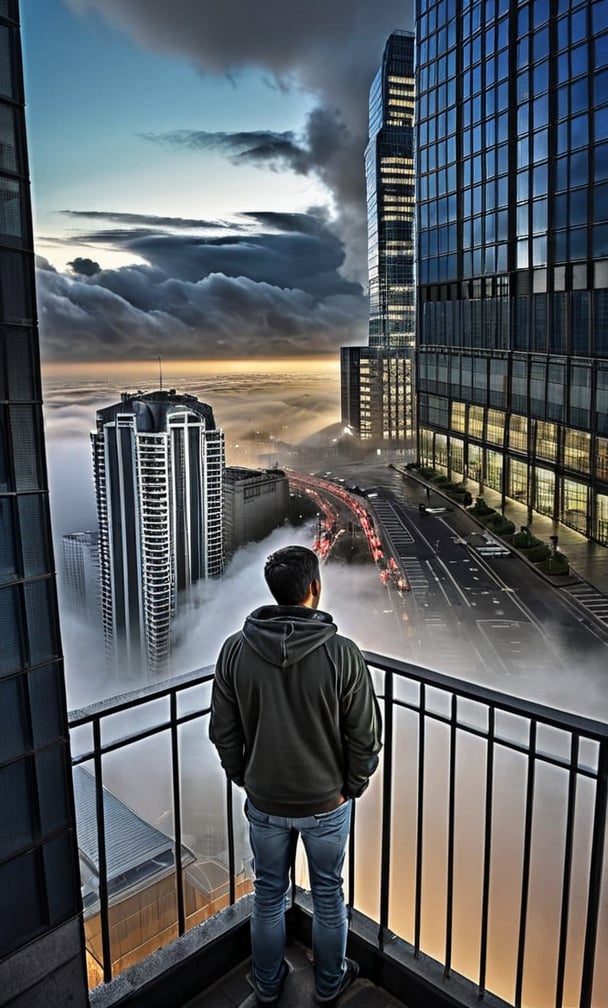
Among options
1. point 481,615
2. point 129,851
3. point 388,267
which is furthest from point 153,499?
point 388,267

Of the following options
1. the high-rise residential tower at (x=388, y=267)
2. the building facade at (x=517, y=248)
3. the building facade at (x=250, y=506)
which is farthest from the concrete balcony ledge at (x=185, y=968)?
the high-rise residential tower at (x=388, y=267)

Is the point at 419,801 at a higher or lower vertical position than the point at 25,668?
lower

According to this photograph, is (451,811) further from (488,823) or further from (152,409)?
(152,409)

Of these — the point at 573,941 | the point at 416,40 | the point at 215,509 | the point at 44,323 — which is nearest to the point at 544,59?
the point at 416,40

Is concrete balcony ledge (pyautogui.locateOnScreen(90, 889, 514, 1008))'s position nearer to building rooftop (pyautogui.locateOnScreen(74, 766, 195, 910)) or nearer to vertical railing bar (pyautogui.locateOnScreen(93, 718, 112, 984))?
vertical railing bar (pyautogui.locateOnScreen(93, 718, 112, 984))

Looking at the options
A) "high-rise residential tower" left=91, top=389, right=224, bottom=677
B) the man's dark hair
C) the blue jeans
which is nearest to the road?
"high-rise residential tower" left=91, top=389, right=224, bottom=677

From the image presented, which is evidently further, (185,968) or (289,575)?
(185,968)

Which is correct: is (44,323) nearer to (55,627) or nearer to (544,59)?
(55,627)
